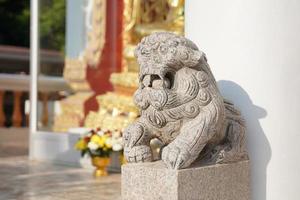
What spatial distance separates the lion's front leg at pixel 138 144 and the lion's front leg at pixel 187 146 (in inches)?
5.1

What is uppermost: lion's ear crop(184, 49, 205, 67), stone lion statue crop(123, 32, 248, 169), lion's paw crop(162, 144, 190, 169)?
lion's ear crop(184, 49, 205, 67)

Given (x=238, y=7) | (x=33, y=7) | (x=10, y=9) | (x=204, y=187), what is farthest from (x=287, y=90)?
(x=10, y=9)

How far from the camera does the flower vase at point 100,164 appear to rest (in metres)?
5.92

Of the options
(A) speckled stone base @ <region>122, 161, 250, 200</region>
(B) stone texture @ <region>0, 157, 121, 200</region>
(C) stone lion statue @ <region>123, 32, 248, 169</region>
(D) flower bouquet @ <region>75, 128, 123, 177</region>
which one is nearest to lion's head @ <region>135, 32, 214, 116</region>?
(C) stone lion statue @ <region>123, 32, 248, 169</region>

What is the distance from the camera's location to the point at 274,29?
2.95 m

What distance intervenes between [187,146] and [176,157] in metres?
0.07

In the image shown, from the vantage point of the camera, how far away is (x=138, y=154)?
2760mm

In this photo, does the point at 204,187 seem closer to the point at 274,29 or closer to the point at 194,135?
the point at 194,135

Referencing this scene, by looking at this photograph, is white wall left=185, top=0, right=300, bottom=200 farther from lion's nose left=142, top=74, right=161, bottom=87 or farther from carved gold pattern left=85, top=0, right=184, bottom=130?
carved gold pattern left=85, top=0, right=184, bottom=130

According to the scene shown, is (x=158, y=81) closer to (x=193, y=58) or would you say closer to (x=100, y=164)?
(x=193, y=58)

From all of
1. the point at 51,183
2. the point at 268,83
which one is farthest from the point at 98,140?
the point at 268,83

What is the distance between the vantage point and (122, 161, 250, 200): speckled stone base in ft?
8.43

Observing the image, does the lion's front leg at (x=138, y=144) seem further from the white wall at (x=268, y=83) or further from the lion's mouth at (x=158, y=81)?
the white wall at (x=268, y=83)

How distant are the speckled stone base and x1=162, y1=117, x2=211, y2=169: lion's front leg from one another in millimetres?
34
